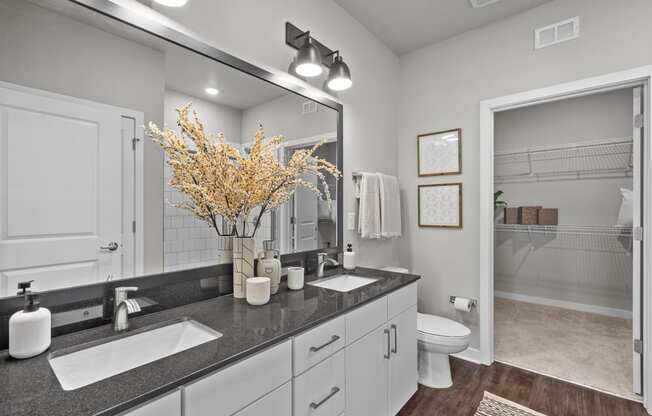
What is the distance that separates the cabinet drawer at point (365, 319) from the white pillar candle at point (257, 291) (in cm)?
37

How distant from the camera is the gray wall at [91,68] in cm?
96

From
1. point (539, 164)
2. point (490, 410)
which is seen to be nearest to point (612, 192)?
point (539, 164)

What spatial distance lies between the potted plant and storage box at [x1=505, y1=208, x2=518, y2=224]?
11.0ft

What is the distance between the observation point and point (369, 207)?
7.98 ft

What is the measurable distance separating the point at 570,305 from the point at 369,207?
3152 millimetres

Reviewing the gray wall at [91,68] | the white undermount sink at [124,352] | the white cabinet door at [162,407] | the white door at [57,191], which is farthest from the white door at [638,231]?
the white door at [57,191]

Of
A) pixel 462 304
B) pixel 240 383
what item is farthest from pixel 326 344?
pixel 462 304

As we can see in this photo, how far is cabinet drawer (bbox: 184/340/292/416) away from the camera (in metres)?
0.81

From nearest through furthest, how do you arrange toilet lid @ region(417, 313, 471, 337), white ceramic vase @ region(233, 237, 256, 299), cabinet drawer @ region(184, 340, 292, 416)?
cabinet drawer @ region(184, 340, 292, 416) < white ceramic vase @ region(233, 237, 256, 299) < toilet lid @ region(417, 313, 471, 337)

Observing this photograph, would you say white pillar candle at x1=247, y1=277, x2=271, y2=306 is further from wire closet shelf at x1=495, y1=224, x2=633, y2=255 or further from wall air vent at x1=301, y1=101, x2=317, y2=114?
wire closet shelf at x1=495, y1=224, x2=633, y2=255

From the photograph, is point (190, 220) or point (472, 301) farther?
point (472, 301)

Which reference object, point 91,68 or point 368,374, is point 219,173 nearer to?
point 91,68

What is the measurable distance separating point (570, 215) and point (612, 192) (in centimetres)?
45

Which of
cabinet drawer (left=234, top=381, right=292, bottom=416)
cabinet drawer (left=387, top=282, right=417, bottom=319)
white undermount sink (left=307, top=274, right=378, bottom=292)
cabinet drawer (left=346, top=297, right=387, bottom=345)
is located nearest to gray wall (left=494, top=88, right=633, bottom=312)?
cabinet drawer (left=387, top=282, right=417, bottom=319)
